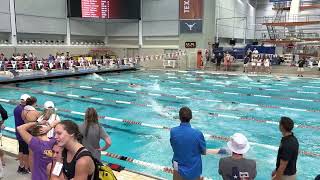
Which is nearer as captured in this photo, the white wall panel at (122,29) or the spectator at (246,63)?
the spectator at (246,63)

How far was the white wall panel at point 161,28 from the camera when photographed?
28.6 meters

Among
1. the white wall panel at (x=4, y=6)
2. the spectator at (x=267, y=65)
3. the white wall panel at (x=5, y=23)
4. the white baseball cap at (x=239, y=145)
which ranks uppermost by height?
the white wall panel at (x=4, y=6)

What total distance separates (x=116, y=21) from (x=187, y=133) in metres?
29.1

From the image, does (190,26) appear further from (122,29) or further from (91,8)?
(91,8)

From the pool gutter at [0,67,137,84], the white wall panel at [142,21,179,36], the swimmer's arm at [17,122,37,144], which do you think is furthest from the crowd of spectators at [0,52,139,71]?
the swimmer's arm at [17,122,37,144]

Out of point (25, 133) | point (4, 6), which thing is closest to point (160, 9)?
point (4, 6)

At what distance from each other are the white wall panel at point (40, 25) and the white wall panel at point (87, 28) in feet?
3.40

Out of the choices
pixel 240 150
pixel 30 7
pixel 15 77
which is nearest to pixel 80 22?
pixel 30 7

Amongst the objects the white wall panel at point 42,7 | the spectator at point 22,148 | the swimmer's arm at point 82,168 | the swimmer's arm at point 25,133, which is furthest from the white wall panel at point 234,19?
the swimmer's arm at point 82,168

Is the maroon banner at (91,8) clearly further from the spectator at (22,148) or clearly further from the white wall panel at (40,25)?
the spectator at (22,148)

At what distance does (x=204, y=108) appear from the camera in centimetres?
1205

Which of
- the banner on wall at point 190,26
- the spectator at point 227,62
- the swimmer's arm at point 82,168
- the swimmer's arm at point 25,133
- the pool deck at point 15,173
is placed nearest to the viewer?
the swimmer's arm at point 82,168

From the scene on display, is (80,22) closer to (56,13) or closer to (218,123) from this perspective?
(56,13)

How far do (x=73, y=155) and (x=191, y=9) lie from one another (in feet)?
86.1
